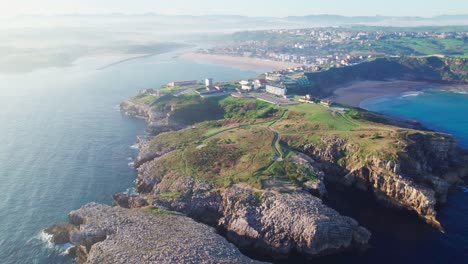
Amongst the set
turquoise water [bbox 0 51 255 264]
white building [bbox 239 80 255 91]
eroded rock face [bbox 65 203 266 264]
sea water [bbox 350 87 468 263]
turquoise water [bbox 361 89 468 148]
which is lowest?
turquoise water [bbox 361 89 468 148]

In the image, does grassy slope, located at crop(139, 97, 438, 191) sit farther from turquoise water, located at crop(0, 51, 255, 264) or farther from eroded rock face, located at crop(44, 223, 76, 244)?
eroded rock face, located at crop(44, 223, 76, 244)

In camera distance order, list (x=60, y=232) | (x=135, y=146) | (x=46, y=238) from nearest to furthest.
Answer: (x=46, y=238), (x=60, y=232), (x=135, y=146)

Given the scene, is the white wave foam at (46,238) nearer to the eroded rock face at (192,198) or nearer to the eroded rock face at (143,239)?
the eroded rock face at (143,239)

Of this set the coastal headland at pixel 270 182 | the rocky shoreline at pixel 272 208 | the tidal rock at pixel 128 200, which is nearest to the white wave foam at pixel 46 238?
the rocky shoreline at pixel 272 208

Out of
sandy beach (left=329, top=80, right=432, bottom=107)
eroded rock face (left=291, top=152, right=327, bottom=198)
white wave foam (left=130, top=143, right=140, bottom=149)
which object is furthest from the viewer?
sandy beach (left=329, top=80, right=432, bottom=107)

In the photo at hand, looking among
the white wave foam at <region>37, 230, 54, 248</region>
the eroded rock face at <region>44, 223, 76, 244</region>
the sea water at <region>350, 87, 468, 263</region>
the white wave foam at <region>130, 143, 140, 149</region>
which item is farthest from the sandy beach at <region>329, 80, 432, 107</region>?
the white wave foam at <region>37, 230, 54, 248</region>

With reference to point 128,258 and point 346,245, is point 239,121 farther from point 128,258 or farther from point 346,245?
point 128,258

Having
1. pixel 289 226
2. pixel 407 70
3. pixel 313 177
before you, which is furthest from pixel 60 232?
pixel 407 70

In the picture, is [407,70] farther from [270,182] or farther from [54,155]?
[54,155]
